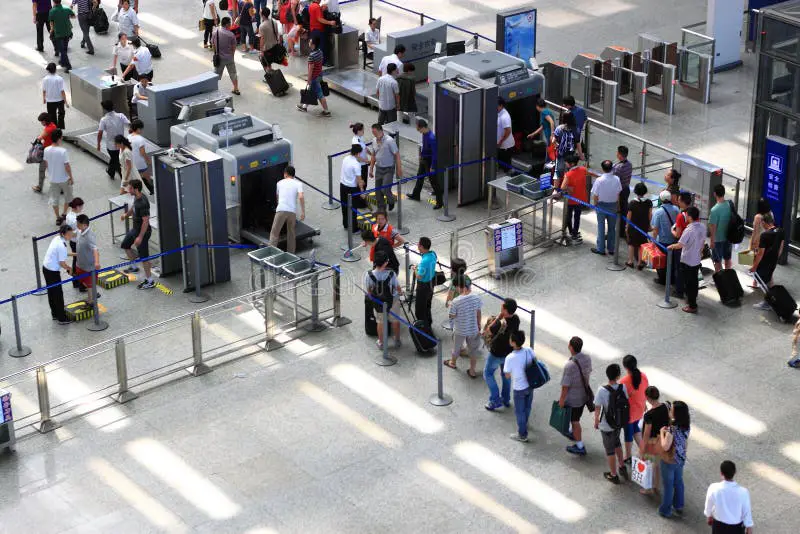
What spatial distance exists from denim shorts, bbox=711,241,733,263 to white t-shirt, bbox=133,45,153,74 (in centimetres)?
1176

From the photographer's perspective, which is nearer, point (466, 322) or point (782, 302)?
point (466, 322)

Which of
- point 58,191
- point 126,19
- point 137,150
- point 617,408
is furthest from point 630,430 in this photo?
point 126,19

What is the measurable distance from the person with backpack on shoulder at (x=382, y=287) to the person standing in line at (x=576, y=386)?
3.06m

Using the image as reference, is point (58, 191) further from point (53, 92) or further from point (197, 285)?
point (53, 92)

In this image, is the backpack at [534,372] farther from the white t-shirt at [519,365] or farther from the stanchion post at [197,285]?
the stanchion post at [197,285]

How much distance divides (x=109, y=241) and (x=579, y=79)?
9563mm

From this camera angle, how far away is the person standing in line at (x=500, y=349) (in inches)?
607

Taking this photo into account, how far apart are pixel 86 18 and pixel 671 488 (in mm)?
19086

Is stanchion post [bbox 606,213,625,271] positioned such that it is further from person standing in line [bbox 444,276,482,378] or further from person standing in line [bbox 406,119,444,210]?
person standing in line [bbox 444,276,482,378]

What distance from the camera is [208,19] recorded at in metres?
28.9

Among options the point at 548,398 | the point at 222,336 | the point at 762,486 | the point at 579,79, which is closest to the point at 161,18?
the point at 579,79

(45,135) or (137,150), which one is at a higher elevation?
(45,135)

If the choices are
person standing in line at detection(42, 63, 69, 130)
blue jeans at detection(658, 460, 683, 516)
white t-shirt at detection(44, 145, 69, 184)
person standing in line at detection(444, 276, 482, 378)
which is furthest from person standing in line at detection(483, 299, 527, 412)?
person standing in line at detection(42, 63, 69, 130)

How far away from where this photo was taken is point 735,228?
1866cm
